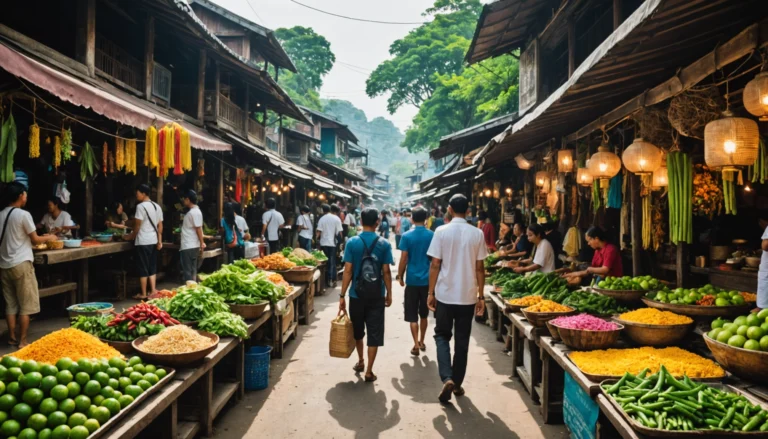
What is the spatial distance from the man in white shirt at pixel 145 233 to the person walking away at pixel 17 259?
244cm

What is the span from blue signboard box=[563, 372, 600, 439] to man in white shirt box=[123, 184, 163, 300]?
24.5ft

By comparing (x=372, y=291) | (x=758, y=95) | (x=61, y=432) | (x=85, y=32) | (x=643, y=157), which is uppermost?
(x=85, y=32)

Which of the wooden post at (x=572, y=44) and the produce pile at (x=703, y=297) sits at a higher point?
the wooden post at (x=572, y=44)

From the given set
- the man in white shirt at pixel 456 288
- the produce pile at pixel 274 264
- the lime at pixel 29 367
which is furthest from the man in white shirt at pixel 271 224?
the lime at pixel 29 367

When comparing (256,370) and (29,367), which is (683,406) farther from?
(256,370)

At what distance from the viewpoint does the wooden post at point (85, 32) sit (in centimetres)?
859

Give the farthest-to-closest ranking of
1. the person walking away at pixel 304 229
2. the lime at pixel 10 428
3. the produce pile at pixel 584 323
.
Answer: the person walking away at pixel 304 229 < the produce pile at pixel 584 323 < the lime at pixel 10 428

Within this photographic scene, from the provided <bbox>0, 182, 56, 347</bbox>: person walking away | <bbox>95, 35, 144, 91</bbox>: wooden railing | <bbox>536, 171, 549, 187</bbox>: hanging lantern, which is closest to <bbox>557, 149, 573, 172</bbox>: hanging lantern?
<bbox>536, 171, 549, 187</bbox>: hanging lantern

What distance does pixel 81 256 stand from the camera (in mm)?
8055

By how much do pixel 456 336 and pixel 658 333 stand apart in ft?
6.87

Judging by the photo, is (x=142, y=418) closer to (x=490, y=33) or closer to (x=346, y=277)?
(x=346, y=277)

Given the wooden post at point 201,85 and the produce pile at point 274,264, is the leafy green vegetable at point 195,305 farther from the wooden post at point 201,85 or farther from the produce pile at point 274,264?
the wooden post at point 201,85

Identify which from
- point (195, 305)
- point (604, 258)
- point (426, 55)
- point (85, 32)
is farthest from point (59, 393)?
point (426, 55)

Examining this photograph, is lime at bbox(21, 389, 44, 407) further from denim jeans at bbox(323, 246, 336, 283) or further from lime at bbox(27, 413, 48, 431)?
denim jeans at bbox(323, 246, 336, 283)
